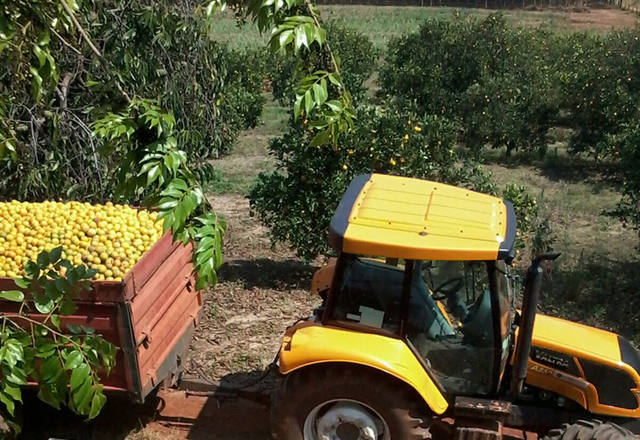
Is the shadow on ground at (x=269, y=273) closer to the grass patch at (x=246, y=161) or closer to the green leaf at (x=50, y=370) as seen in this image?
the grass patch at (x=246, y=161)

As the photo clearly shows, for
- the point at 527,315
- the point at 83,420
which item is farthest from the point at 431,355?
the point at 83,420

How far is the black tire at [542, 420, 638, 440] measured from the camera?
4.30 m

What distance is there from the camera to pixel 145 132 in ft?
8.11

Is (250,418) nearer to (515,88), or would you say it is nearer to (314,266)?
(314,266)

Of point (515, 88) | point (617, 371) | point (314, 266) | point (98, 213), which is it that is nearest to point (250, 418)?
point (98, 213)

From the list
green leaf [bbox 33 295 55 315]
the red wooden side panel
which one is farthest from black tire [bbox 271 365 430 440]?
green leaf [bbox 33 295 55 315]

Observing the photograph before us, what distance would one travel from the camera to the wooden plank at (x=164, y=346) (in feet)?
16.3

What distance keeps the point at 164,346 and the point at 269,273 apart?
3.47 metres

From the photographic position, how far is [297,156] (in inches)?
319

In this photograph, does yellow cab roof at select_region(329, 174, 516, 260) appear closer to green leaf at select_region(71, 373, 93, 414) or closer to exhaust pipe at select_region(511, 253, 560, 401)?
exhaust pipe at select_region(511, 253, 560, 401)

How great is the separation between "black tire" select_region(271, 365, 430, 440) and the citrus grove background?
1.49 metres

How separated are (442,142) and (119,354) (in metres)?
4.90

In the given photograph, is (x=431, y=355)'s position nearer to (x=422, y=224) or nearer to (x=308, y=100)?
(x=422, y=224)

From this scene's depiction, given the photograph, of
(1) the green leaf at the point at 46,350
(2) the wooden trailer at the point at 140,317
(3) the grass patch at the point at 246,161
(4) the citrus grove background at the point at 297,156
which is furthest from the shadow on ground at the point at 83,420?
(3) the grass patch at the point at 246,161
